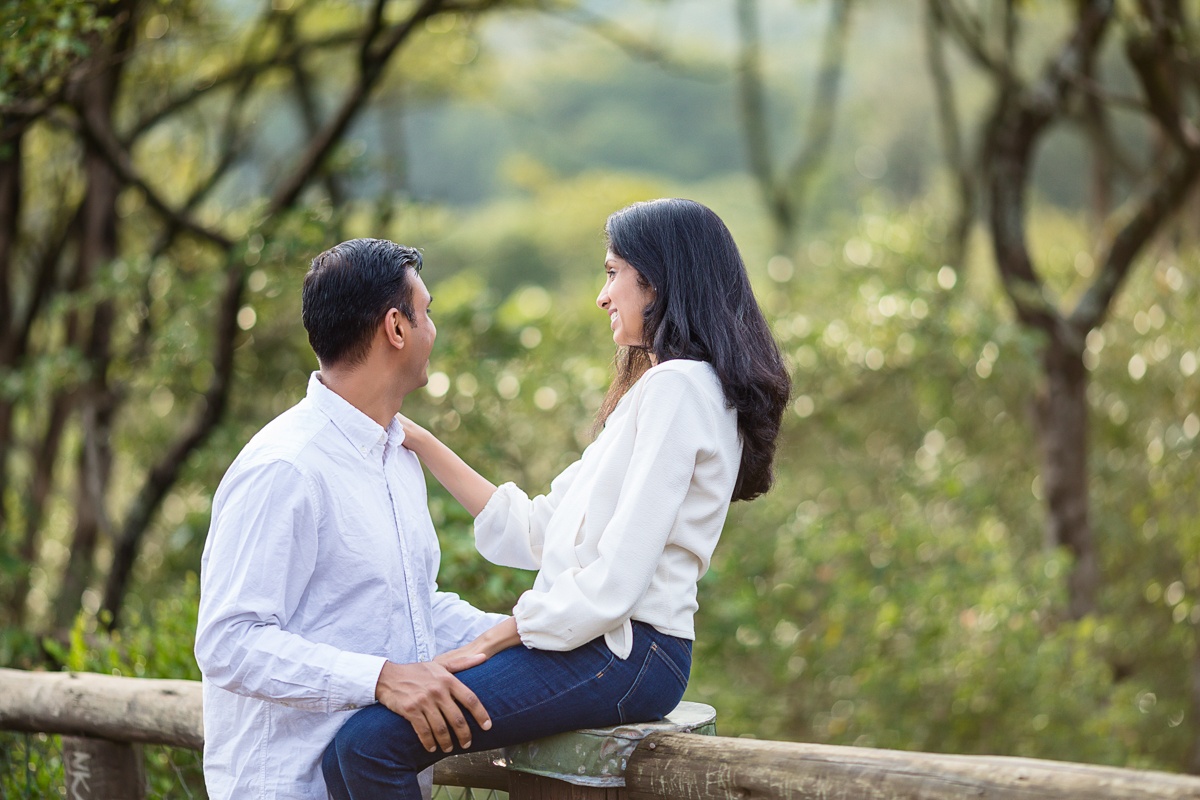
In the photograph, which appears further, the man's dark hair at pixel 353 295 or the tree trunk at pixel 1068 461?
the tree trunk at pixel 1068 461

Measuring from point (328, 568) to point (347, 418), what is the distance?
Answer: 237mm

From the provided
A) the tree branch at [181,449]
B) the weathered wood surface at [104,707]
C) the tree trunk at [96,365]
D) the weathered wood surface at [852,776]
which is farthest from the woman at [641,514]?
the tree trunk at [96,365]

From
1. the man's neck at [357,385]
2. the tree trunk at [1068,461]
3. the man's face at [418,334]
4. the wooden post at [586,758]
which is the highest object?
the man's face at [418,334]

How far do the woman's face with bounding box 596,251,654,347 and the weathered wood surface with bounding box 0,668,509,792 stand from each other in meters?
0.78

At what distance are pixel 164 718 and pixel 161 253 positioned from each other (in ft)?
14.2

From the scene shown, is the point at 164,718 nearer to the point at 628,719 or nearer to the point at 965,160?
the point at 628,719

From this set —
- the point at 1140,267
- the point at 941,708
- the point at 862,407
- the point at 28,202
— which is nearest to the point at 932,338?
the point at 862,407

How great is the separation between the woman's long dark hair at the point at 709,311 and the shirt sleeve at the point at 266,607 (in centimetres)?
59

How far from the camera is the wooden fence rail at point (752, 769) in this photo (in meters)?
1.23

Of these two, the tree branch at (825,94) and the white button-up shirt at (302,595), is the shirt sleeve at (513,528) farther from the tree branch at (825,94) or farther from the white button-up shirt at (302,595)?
the tree branch at (825,94)

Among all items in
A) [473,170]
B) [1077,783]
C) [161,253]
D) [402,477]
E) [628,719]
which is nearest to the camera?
[1077,783]

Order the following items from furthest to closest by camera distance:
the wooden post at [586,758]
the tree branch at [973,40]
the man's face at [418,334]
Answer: the tree branch at [973,40] < the man's face at [418,334] < the wooden post at [586,758]

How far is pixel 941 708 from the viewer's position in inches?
225

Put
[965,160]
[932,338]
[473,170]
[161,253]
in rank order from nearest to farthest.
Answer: [932,338] < [161,253] < [965,160] < [473,170]
